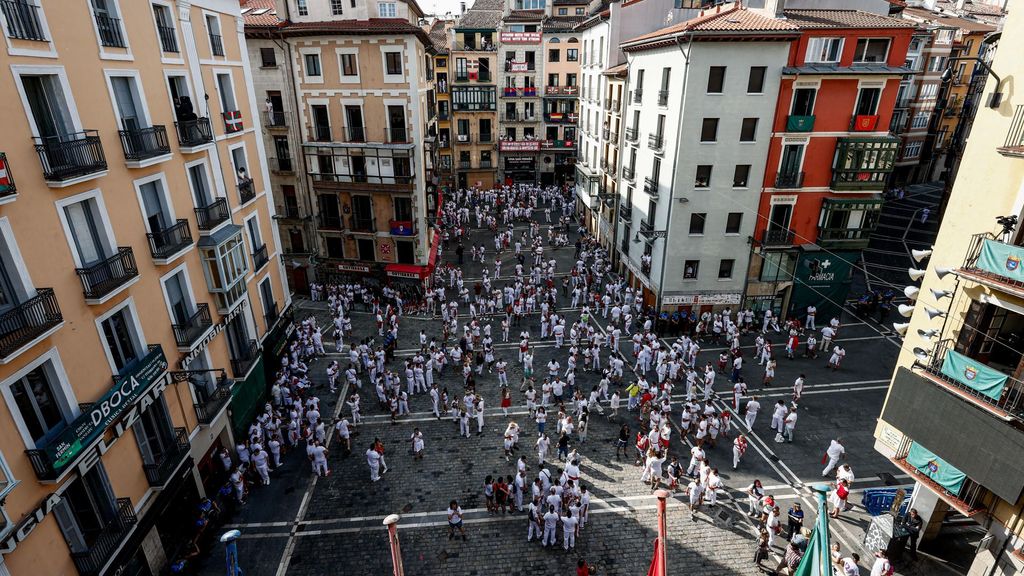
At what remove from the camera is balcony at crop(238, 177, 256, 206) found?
22688mm

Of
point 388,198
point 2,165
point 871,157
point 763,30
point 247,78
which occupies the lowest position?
point 388,198

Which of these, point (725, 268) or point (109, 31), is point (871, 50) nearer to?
point (725, 268)

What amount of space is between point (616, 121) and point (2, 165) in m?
36.5

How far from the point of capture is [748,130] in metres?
28.6

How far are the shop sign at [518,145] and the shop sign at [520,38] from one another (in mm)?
11049

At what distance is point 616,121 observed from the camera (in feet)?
133

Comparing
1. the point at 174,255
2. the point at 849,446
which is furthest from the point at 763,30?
the point at 174,255

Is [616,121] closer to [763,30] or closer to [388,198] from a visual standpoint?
[763,30]

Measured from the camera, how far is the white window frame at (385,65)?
3189cm

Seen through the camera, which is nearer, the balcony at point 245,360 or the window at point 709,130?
the balcony at point 245,360

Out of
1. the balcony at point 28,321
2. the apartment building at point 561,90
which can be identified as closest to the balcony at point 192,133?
the balcony at point 28,321

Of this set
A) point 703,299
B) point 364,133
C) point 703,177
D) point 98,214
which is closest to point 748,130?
point 703,177

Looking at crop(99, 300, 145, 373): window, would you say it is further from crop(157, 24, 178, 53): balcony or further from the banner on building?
the banner on building

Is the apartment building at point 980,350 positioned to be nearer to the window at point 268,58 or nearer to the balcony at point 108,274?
the balcony at point 108,274
